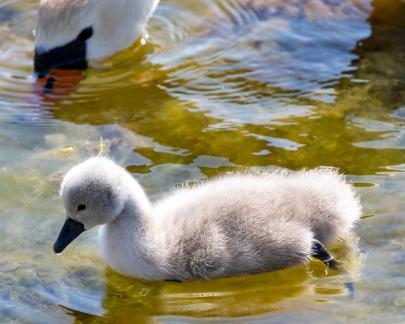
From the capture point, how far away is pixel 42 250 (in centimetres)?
432

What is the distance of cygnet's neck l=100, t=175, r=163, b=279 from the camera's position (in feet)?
13.2

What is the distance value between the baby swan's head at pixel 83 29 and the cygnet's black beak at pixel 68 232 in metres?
2.46

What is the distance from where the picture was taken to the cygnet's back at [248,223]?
400cm

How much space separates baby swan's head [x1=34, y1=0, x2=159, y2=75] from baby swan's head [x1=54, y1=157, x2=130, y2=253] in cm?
249

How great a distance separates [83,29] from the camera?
656 cm

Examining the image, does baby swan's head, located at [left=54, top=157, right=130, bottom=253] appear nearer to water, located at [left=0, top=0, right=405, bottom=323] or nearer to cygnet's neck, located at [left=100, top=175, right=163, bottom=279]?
cygnet's neck, located at [left=100, top=175, right=163, bottom=279]

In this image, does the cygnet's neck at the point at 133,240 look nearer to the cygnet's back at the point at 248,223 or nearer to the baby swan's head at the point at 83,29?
the cygnet's back at the point at 248,223

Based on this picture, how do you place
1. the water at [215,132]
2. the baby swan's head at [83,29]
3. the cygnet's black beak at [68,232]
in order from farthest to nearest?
the baby swan's head at [83,29], the cygnet's black beak at [68,232], the water at [215,132]

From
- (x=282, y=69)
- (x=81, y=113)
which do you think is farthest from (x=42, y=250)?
(x=282, y=69)

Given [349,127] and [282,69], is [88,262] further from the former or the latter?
[282,69]

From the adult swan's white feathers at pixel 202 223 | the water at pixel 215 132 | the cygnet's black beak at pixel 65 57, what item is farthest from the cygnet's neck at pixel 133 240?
the cygnet's black beak at pixel 65 57

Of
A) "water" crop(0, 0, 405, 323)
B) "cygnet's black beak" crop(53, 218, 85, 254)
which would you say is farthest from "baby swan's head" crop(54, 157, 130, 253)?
"water" crop(0, 0, 405, 323)

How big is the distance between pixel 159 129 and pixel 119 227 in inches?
56.4

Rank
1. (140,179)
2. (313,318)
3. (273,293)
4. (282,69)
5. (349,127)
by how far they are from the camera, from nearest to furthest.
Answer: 1. (313,318)
2. (273,293)
3. (140,179)
4. (349,127)
5. (282,69)
